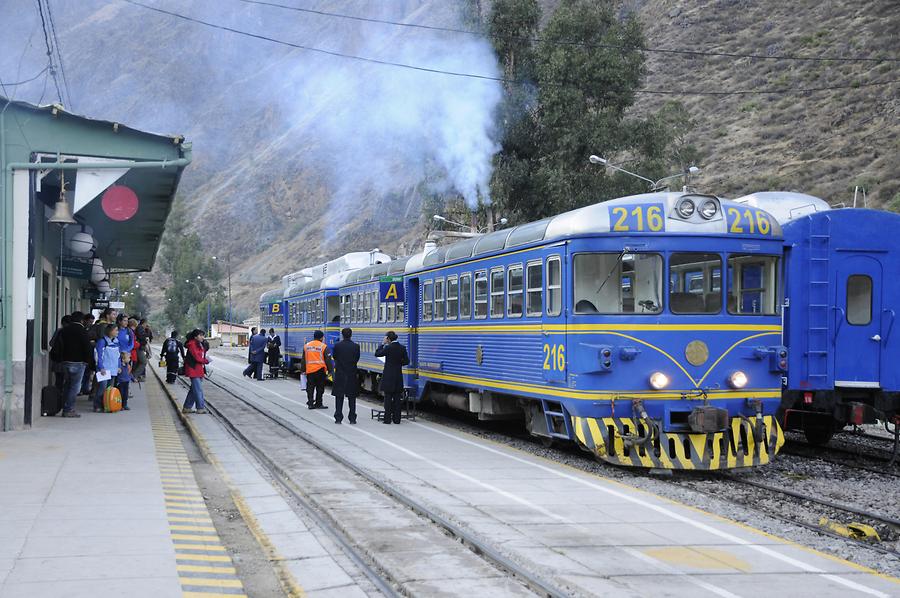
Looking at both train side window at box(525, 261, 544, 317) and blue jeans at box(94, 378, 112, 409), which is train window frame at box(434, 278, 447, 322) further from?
blue jeans at box(94, 378, 112, 409)

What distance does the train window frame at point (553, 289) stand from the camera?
12445 mm

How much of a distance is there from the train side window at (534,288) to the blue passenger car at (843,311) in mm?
3492

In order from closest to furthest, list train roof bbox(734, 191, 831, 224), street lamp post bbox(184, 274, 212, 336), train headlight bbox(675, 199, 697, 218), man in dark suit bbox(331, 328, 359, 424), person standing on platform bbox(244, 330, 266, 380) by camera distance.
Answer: train headlight bbox(675, 199, 697, 218) < train roof bbox(734, 191, 831, 224) < man in dark suit bbox(331, 328, 359, 424) < person standing on platform bbox(244, 330, 266, 380) < street lamp post bbox(184, 274, 212, 336)

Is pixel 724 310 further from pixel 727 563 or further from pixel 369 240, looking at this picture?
pixel 369 240

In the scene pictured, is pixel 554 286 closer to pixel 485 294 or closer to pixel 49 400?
pixel 485 294

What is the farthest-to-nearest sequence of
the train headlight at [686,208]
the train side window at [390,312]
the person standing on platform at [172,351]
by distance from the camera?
the person standing on platform at [172,351] → the train side window at [390,312] → the train headlight at [686,208]

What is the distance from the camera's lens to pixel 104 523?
8164 millimetres

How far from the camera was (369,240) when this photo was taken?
336 feet

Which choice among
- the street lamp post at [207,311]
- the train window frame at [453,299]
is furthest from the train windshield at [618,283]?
the street lamp post at [207,311]

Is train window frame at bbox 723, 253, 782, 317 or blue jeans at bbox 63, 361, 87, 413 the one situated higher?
train window frame at bbox 723, 253, 782, 317

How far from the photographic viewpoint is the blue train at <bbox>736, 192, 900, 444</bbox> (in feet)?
45.0

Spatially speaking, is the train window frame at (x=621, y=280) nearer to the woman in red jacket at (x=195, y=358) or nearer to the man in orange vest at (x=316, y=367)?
the woman in red jacket at (x=195, y=358)

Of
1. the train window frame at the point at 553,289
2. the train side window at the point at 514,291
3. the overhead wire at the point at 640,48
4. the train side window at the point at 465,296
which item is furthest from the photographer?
the overhead wire at the point at 640,48

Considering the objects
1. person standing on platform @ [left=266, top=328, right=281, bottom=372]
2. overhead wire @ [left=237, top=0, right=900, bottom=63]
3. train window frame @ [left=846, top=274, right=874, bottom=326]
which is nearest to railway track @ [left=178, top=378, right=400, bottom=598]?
train window frame @ [left=846, top=274, right=874, bottom=326]
